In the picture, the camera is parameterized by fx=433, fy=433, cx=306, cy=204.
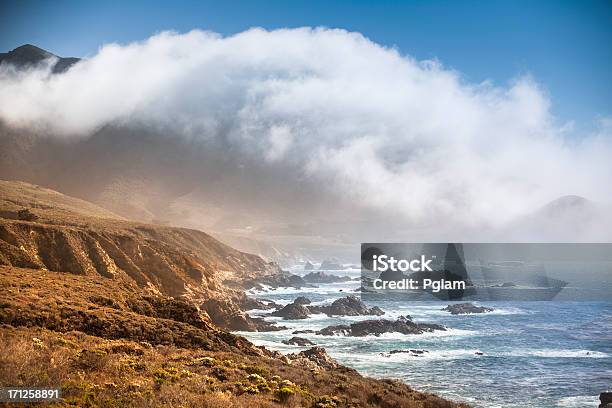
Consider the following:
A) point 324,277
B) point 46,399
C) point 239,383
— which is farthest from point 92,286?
point 324,277

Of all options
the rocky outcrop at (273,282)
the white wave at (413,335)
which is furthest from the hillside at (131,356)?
the rocky outcrop at (273,282)

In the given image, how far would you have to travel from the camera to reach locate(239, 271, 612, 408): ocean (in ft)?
131

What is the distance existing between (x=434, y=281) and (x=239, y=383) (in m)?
128

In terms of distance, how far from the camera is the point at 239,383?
1827 centimetres

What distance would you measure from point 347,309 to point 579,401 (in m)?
47.9

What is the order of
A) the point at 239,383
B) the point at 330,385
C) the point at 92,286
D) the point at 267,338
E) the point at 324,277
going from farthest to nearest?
the point at 324,277
the point at 267,338
the point at 92,286
the point at 330,385
the point at 239,383

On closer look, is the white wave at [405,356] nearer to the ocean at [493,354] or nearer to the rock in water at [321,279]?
the ocean at [493,354]

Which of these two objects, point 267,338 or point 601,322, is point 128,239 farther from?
point 601,322

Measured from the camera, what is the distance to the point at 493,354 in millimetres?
55031

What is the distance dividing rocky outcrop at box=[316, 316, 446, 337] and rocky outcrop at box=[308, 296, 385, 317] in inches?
511

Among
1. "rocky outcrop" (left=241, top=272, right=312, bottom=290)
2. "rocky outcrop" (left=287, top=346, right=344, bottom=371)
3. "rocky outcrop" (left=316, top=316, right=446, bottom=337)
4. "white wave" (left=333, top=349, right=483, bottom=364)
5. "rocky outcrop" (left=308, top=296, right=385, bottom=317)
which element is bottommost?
"white wave" (left=333, top=349, right=483, bottom=364)

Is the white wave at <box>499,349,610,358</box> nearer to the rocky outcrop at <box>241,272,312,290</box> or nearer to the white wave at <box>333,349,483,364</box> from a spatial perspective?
the white wave at <box>333,349,483,364</box>

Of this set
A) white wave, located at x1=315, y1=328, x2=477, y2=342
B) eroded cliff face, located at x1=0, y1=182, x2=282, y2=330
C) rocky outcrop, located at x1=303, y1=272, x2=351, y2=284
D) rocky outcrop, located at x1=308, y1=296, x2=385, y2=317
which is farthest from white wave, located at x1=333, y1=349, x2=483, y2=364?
rocky outcrop, located at x1=303, y1=272, x2=351, y2=284

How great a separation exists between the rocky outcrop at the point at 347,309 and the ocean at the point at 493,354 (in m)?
2.56
